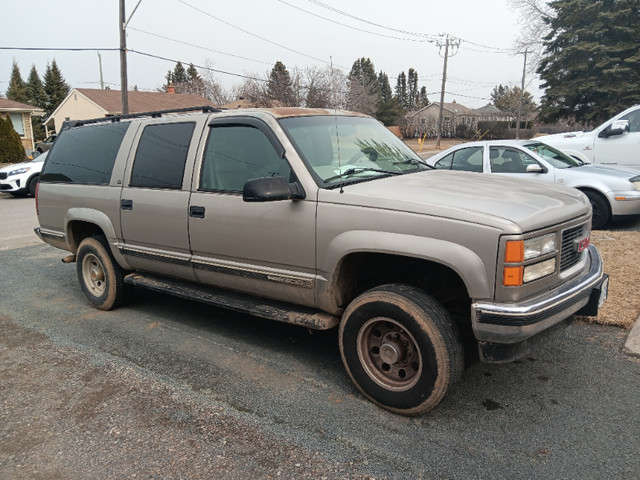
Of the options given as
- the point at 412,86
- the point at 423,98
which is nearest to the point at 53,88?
the point at 423,98

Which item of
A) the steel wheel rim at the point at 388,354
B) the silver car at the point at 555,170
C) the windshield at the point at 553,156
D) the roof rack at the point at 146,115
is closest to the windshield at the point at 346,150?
the roof rack at the point at 146,115

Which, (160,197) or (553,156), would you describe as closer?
(160,197)

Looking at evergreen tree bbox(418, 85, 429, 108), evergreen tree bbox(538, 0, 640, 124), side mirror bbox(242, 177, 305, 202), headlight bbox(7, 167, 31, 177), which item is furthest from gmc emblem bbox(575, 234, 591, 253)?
evergreen tree bbox(418, 85, 429, 108)

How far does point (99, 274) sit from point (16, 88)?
69468mm

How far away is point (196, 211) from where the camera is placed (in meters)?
4.05

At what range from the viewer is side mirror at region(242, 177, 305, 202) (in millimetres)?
3246

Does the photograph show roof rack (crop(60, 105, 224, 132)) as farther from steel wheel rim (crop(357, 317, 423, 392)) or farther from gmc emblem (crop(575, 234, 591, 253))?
gmc emblem (crop(575, 234, 591, 253))

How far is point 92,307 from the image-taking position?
5.43 metres

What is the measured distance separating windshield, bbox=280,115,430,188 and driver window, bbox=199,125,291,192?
0.22m

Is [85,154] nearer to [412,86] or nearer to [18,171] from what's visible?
[18,171]

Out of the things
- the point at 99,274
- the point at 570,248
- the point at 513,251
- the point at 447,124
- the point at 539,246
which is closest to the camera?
the point at 513,251

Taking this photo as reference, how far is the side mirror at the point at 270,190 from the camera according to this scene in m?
3.25

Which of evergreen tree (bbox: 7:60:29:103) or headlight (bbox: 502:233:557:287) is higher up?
evergreen tree (bbox: 7:60:29:103)

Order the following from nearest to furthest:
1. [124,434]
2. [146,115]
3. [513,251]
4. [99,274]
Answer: [513,251], [124,434], [146,115], [99,274]
